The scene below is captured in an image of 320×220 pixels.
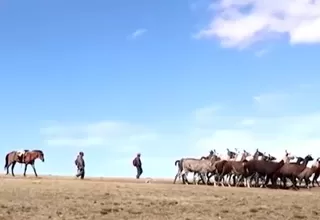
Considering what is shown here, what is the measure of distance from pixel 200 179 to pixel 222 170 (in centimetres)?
270

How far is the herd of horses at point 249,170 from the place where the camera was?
4434cm

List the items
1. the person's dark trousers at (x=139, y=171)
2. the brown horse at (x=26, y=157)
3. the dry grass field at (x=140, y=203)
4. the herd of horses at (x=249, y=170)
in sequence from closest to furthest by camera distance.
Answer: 1. the dry grass field at (x=140, y=203)
2. the herd of horses at (x=249, y=170)
3. the brown horse at (x=26, y=157)
4. the person's dark trousers at (x=139, y=171)

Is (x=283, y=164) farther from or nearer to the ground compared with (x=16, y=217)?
farther from the ground

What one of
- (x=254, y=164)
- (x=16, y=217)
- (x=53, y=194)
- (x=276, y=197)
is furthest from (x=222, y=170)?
(x=16, y=217)

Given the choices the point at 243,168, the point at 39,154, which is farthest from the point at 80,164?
the point at 243,168

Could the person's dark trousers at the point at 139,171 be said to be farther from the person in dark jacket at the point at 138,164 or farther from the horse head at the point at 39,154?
the horse head at the point at 39,154

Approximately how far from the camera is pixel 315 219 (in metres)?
27.4

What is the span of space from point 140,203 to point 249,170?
16795mm

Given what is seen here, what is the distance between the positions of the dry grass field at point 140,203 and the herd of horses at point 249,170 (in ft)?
27.1

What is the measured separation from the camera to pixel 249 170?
145ft

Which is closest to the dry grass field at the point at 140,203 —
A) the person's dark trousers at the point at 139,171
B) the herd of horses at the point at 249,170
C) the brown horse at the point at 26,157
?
the herd of horses at the point at 249,170

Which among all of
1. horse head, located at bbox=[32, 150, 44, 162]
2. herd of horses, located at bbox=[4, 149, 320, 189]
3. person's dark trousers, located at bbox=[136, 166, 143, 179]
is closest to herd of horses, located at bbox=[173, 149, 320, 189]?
herd of horses, located at bbox=[4, 149, 320, 189]

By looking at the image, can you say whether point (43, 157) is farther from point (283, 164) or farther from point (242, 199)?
point (242, 199)

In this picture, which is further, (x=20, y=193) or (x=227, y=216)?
(x=20, y=193)
